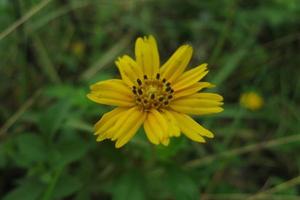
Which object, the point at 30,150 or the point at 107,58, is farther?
the point at 107,58

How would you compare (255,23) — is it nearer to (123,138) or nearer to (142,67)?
(142,67)

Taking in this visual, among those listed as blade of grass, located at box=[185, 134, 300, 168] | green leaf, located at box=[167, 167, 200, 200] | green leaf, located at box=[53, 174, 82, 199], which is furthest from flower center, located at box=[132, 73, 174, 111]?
blade of grass, located at box=[185, 134, 300, 168]

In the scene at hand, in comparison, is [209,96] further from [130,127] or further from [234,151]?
[234,151]

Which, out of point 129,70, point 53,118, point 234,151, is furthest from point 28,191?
point 234,151

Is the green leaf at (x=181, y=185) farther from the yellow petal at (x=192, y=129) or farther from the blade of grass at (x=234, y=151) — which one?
the blade of grass at (x=234, y=151)

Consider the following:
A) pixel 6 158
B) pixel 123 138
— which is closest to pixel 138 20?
pixel 6 158

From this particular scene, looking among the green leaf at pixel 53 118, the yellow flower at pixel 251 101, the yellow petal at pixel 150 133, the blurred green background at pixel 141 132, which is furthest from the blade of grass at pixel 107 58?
the yellow petal at pixel 150 133

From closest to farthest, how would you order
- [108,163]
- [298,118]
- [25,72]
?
[108,163], [25,72], [298,118]
